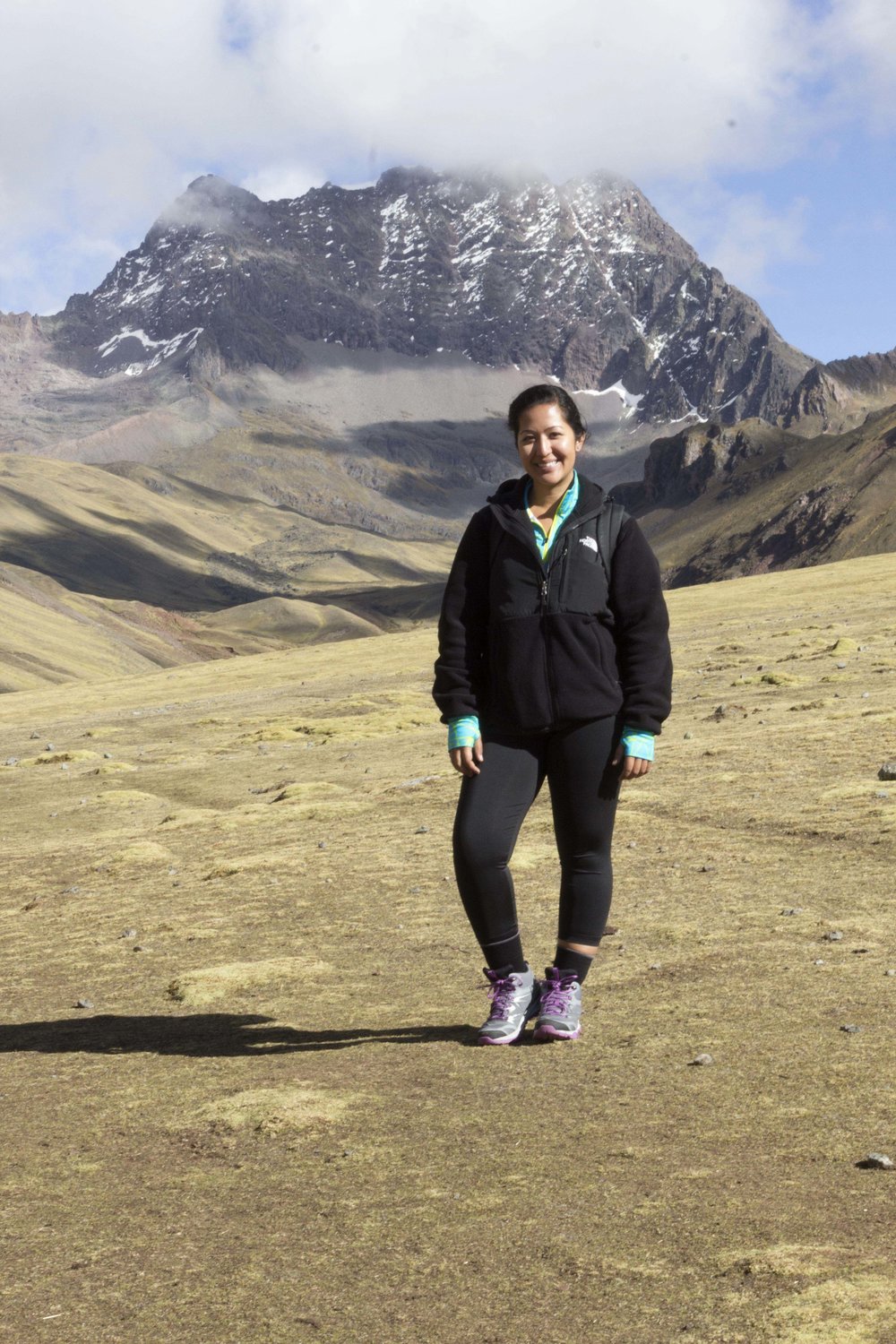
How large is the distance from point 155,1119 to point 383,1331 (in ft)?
10.7

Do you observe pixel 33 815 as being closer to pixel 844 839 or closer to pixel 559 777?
pixel 844 839

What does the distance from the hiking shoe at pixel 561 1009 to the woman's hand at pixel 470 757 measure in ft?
4.88

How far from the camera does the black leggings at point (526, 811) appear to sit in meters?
8.24

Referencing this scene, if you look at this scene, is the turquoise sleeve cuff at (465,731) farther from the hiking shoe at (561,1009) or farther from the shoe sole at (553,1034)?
the shoe sole at (553,1034)

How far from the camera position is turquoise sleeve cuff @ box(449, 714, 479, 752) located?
27.0 ft

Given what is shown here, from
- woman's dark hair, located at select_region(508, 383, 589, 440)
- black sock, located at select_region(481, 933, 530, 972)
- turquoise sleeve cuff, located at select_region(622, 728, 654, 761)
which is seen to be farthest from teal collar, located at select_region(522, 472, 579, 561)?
black sock, located at select_region(481, 933, 530, 972)

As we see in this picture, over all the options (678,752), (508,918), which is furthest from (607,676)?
(678,752)

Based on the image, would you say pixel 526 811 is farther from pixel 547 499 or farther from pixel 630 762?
pixel 547 499

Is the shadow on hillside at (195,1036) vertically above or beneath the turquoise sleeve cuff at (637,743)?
beneath

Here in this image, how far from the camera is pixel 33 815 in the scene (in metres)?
25.9

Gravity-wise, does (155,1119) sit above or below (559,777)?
below

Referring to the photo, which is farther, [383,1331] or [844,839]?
[844,839]

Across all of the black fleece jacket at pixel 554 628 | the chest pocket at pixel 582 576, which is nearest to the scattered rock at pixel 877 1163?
the black fleece jacket at pixel 554 628

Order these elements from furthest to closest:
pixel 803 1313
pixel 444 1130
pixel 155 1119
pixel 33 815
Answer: pixel 33 815 → pixel 155 1119 → pixel 444 1130 → pixel 803 1313
